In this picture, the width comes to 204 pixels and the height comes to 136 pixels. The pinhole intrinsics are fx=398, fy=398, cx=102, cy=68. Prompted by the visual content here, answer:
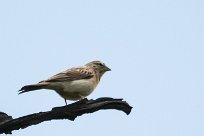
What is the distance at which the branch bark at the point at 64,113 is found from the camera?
4008mm

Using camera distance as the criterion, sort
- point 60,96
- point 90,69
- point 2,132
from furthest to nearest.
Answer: point 90,69
point 60,96
point 2,132

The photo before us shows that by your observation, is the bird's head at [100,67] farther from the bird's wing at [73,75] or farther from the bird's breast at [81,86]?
the bird's breast at [81,86]

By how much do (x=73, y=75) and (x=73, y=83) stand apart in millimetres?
405

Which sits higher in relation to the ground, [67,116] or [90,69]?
[90,69]

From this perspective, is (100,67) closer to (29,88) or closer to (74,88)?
(74,88)

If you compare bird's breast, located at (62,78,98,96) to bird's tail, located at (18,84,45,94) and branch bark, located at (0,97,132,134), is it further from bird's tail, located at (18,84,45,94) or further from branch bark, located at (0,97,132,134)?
branch bark, located at (0,97,132,134)

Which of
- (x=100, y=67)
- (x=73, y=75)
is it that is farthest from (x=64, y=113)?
(x=100, y=67)

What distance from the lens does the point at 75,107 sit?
4.65 metres

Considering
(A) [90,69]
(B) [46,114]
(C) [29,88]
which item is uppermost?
(A) [90,69]

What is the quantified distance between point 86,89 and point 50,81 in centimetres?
115

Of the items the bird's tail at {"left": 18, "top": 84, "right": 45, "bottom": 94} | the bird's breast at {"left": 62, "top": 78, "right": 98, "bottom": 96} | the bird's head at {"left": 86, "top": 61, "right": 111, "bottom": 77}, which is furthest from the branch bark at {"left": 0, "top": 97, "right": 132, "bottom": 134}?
the bird's head at {"left": 86, "top": 61, "right": 111, "bottom": 77}

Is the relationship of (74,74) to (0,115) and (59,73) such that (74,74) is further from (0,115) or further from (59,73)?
(0,115)

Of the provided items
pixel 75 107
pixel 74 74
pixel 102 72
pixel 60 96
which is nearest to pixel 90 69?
pixel 102 72

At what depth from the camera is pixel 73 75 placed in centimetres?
912
